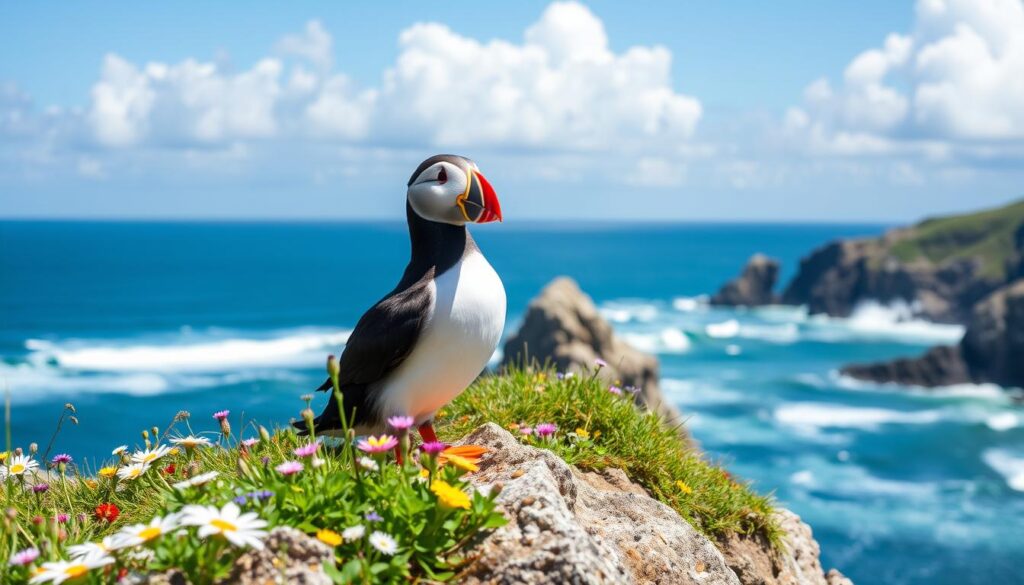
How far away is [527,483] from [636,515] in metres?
1.42

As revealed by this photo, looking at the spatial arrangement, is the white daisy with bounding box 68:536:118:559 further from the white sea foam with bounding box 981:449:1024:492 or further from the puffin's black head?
the white sea foam with bounding box 981:449:1024:492

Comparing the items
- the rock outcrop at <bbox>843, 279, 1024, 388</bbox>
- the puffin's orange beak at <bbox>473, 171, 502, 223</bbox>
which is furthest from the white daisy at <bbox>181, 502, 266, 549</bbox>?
the rock outcrop at <bbox>843, 279, 1024, 388</bbox>

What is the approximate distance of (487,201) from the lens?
5.75 meters

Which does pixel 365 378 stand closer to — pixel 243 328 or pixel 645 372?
pixel 645 372

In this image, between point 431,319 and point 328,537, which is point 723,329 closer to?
point 431,319

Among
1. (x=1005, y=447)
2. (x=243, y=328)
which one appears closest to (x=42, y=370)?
(x=243, y=328)

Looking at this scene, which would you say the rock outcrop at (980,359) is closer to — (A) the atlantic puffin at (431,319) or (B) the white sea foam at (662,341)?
(B) the white sea foam at (662,341)

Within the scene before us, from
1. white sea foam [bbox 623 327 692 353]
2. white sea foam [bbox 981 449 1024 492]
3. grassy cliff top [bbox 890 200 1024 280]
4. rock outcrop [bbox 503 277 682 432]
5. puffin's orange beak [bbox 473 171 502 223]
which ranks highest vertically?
puffin's orange beak [bbox 473 171 502 223]

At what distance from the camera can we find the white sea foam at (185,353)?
71.4 metres

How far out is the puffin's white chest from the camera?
18.1 ft

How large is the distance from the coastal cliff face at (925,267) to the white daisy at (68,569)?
433ft

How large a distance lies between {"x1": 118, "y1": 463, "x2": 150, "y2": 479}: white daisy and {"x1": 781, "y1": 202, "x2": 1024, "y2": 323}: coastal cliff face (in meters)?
131

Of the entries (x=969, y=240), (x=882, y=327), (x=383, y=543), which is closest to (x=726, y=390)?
(x=882, y=327)

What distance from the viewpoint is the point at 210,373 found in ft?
226
